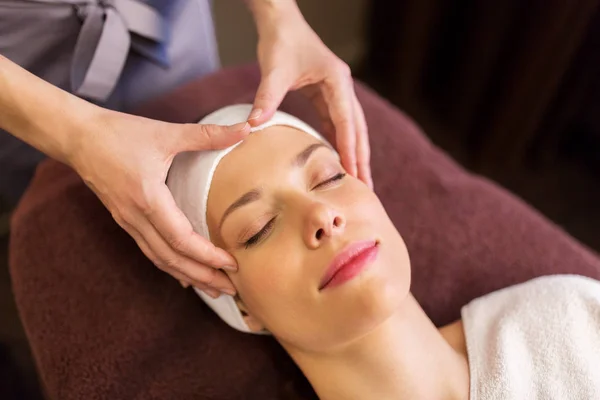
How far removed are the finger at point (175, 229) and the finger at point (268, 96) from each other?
7.7 inches

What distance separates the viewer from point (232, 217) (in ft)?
3.00

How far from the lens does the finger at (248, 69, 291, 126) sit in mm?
951

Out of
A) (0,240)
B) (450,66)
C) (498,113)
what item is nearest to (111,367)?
(0,240)

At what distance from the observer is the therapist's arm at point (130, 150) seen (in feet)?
2.78

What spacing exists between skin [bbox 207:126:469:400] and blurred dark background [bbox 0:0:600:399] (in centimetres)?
109

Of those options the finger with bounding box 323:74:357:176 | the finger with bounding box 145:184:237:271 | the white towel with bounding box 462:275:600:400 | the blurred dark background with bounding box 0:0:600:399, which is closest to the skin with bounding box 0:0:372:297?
the finger with bounding box 145:184:237:271

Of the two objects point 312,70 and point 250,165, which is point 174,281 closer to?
point 250,165

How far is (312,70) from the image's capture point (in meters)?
1.06

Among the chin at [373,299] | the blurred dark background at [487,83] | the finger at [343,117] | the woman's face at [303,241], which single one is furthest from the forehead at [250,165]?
the blurred dark background at [487,83]

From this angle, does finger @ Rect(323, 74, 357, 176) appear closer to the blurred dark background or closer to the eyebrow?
the eyebrow

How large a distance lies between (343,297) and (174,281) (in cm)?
42

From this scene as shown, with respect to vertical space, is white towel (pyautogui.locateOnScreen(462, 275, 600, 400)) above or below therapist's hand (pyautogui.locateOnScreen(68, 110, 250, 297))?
below

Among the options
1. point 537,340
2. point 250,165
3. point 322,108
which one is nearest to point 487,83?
point 322,108

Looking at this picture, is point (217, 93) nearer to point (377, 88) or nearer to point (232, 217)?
point (232, 217)
